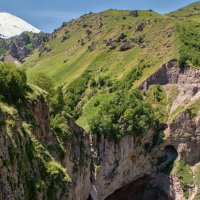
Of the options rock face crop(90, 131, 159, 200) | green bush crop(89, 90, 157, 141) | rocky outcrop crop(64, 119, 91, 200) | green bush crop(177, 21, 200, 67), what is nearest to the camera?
rocky outcrop crop(64, 119, 91, 200)

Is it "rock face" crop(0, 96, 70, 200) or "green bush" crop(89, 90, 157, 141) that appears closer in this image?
"rock face" crop(0, 96, 70, 200)

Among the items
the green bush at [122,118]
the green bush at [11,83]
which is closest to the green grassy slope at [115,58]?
the green bush at [122,118]

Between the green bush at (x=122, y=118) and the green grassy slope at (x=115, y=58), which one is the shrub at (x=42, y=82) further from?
the green bush at (x=122, y=118)

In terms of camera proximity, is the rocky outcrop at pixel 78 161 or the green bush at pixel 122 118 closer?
the rocky outcrop at pixel 78 161

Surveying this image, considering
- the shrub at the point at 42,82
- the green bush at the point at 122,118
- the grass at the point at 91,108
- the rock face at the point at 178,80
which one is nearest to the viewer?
the green bush at the point at 122,118

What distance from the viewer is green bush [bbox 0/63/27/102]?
55562 mm

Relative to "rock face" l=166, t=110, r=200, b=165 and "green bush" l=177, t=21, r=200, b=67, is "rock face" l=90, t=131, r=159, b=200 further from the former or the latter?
"green bush" l=177, t=21, r=200, b=67

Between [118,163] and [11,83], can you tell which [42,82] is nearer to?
[118,163]

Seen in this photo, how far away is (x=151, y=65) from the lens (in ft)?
417

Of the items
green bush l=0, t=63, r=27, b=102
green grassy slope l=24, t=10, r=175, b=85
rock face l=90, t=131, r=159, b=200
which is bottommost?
rock face l=90, t=131, r=159, b=200

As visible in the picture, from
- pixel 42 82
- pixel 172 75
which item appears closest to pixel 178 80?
pixel 172 75

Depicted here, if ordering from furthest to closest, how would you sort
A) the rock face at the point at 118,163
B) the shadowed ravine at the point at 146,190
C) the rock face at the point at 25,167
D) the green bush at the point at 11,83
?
the shadowed ravine at the point at 146,190 < the rock face at the point at 118,163 < the green bush at the point at 11,83 < the rock face at the point at 25,167

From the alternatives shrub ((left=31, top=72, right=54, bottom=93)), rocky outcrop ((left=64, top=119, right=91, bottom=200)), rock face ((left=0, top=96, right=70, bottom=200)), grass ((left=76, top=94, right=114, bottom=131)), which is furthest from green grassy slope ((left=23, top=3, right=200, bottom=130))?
rock face ((left=0, top=96, right=70, bottom=200))

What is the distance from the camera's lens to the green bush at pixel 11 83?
5556 cm
